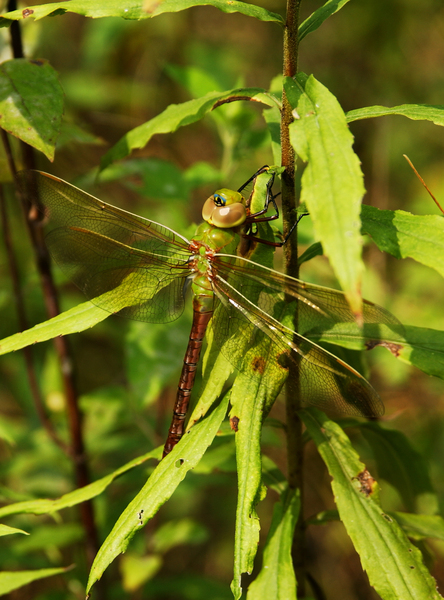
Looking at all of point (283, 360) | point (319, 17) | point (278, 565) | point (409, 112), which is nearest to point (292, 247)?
point (283, 360)

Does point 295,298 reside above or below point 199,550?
above

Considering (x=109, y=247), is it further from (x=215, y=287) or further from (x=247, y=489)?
(x=247, y=489)

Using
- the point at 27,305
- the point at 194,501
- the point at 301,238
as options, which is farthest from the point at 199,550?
the point at 301,238

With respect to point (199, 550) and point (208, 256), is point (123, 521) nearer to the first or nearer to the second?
point (208, 256)

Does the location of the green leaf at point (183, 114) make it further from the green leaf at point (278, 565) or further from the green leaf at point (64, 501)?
the green leaf at point (278, 565)

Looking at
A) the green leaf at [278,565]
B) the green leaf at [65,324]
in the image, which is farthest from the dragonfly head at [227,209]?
the green leaf at [278,565]

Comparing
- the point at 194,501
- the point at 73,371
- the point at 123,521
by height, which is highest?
the point at 123,521

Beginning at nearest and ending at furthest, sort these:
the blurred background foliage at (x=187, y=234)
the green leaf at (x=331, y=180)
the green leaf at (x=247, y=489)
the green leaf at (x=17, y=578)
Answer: the green leaf at (x=331, y=180)
the green leaf at (x=247, y=489)
the green leaf at (x=17, y=578)
the blurred background foliage at (x=187, y=234)
